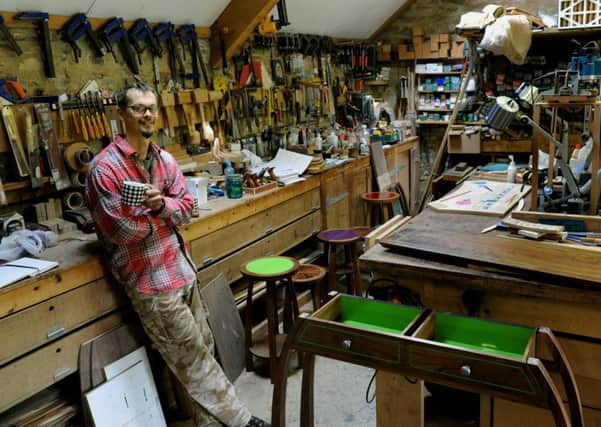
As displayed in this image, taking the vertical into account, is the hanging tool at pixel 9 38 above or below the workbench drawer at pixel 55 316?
above

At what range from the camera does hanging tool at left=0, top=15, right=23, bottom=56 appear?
2.68 m

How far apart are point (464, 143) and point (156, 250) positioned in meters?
4.28

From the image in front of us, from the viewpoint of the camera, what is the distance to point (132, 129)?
240 cm

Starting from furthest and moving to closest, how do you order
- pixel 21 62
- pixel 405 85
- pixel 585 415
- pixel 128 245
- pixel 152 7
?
pixel 405 85, pixel 152 7, pixel 21 62, pixel 128 245, pixel 585 415

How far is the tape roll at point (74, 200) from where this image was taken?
116 inches

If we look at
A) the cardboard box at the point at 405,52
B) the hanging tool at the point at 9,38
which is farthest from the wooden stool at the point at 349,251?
the cardboard box at the point at 405,52

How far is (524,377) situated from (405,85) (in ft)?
19.0

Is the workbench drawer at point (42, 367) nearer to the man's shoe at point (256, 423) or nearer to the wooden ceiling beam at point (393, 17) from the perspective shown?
the man's shoe at point (256, 423)

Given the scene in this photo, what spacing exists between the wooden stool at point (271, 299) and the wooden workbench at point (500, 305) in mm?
694

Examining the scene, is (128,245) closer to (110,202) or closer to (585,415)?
(110,202)

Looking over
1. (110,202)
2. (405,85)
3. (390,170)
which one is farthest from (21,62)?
(405,85)

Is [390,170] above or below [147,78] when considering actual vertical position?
below

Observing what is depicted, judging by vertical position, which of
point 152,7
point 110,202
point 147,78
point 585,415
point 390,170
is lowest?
point 585,415

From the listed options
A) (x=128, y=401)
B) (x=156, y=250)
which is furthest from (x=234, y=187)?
(x=128, y=401)
